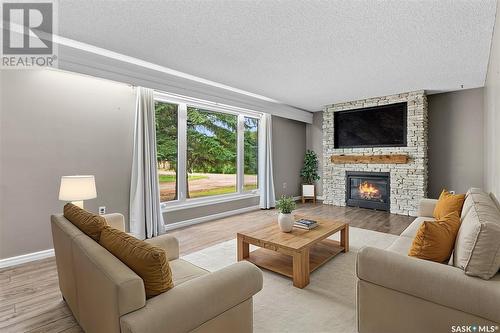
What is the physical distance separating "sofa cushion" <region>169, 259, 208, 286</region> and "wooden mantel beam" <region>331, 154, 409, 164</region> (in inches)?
212

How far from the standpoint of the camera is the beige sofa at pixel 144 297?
1.12m

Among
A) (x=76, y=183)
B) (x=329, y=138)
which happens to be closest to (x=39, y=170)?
(x=76, y=183)

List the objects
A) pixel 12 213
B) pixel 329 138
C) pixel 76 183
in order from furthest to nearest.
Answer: pixel 329 138
pixel 12 213
pixel 76 183

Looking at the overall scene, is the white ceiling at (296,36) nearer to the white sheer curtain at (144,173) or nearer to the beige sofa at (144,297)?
the white sheer curtain at (144,173)

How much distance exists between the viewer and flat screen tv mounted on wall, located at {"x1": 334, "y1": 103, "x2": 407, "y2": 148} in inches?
227

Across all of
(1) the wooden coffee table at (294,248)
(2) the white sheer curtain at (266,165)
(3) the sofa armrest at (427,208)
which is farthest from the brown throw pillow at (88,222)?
(2) the white sheer curtain at (266,165)

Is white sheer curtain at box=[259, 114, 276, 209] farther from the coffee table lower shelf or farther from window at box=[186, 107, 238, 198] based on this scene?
the coffee table lower shelf

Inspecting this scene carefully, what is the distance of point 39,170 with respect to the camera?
3191 mm


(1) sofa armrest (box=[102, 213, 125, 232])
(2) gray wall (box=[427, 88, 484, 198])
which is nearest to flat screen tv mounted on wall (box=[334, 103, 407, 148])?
(2) gray wall (box=[427, 88, 484, 198])

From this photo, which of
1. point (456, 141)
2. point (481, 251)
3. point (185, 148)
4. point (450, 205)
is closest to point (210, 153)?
point (185, 148)

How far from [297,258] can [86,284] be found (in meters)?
1.76

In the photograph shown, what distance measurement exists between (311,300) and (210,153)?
3.76m

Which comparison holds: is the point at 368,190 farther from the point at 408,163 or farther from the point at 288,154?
the point at 288,154

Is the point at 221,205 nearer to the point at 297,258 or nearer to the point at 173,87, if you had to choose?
the point at 173,87
